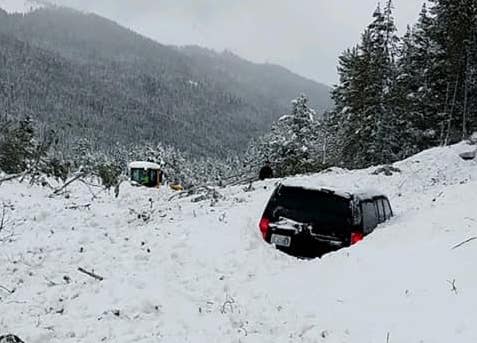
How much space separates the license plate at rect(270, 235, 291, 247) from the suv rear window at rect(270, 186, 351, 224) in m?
0.39

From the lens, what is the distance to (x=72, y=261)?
10016 millimetres

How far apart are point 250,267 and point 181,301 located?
2249mm

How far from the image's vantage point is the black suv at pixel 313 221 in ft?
33.3

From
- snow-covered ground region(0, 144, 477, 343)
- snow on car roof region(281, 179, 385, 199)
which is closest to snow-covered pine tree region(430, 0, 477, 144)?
snow-covered ground region(0, 144, 477, 343)

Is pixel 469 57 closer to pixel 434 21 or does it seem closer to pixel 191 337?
pixel 434 21

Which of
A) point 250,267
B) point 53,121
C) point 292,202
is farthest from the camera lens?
point 53,121

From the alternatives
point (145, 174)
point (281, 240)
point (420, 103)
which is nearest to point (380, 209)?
point (281, 240)

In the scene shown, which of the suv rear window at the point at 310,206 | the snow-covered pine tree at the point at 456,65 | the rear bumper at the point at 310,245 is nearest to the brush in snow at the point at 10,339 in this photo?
the rear bumper at the point at 310,245

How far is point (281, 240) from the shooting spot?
1045cm

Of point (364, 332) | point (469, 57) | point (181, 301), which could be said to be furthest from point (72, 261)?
point (469, 57)

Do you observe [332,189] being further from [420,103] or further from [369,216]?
[420,103]

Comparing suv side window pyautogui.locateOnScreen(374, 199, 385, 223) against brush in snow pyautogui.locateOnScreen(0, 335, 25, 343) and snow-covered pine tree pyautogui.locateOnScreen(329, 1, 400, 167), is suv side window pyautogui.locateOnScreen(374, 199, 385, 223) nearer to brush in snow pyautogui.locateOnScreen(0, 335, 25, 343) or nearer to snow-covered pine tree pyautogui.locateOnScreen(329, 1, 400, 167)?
brush in snow pyautogui.locateOnScreen(0, 335, 25, 343)

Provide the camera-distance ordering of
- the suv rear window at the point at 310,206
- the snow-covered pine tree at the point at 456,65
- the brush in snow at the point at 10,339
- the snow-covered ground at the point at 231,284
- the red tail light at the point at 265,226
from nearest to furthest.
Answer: the brush in snow at the point at 10,339 → the snow-covered ground at the point at 231,284 → the suv rear window at the point at 310,206 → the red tail light at the point at 265,226 → the snow-covered pine tree at the point at 456,65

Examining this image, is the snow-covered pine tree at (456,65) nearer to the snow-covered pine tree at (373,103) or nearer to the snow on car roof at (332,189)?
the snow-covered pine tree at (373,103)
